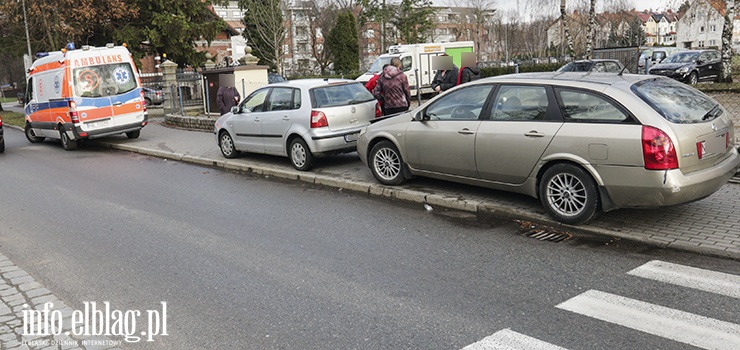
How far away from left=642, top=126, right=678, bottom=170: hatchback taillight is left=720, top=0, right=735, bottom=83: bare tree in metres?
22.1

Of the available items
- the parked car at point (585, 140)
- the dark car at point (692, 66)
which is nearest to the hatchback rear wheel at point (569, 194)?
the parked car at point (585, 140)

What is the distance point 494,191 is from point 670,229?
2420mm

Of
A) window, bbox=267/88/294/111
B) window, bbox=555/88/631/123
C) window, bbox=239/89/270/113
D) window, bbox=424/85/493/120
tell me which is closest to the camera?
window, bbox=555/88/631/123

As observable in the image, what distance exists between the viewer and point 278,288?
523 centimetres

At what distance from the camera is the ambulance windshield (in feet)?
52.5

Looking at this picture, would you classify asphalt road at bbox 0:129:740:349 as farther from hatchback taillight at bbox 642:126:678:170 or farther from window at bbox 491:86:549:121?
window at bbox 491:86:549:121

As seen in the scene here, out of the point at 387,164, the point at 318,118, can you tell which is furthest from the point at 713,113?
the point at 318,118

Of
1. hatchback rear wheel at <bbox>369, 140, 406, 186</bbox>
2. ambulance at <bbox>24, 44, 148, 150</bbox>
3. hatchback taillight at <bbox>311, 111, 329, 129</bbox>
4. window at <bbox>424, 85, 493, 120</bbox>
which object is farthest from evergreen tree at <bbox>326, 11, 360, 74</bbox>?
window at <bbox>424, 85, 493, 120</bbox>

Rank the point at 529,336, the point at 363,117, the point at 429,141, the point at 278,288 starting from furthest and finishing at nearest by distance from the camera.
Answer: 1. the point at 363,117
2. the point at 429,141
3. the point at 278,288
4. the point at 529,336

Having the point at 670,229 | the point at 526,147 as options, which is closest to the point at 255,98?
the point at 526,147

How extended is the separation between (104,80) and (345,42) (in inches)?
1463

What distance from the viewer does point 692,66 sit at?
2619 centimetres

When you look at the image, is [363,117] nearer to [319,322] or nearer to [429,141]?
[429,141]

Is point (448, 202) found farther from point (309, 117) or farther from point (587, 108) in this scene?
point (309, 117)
